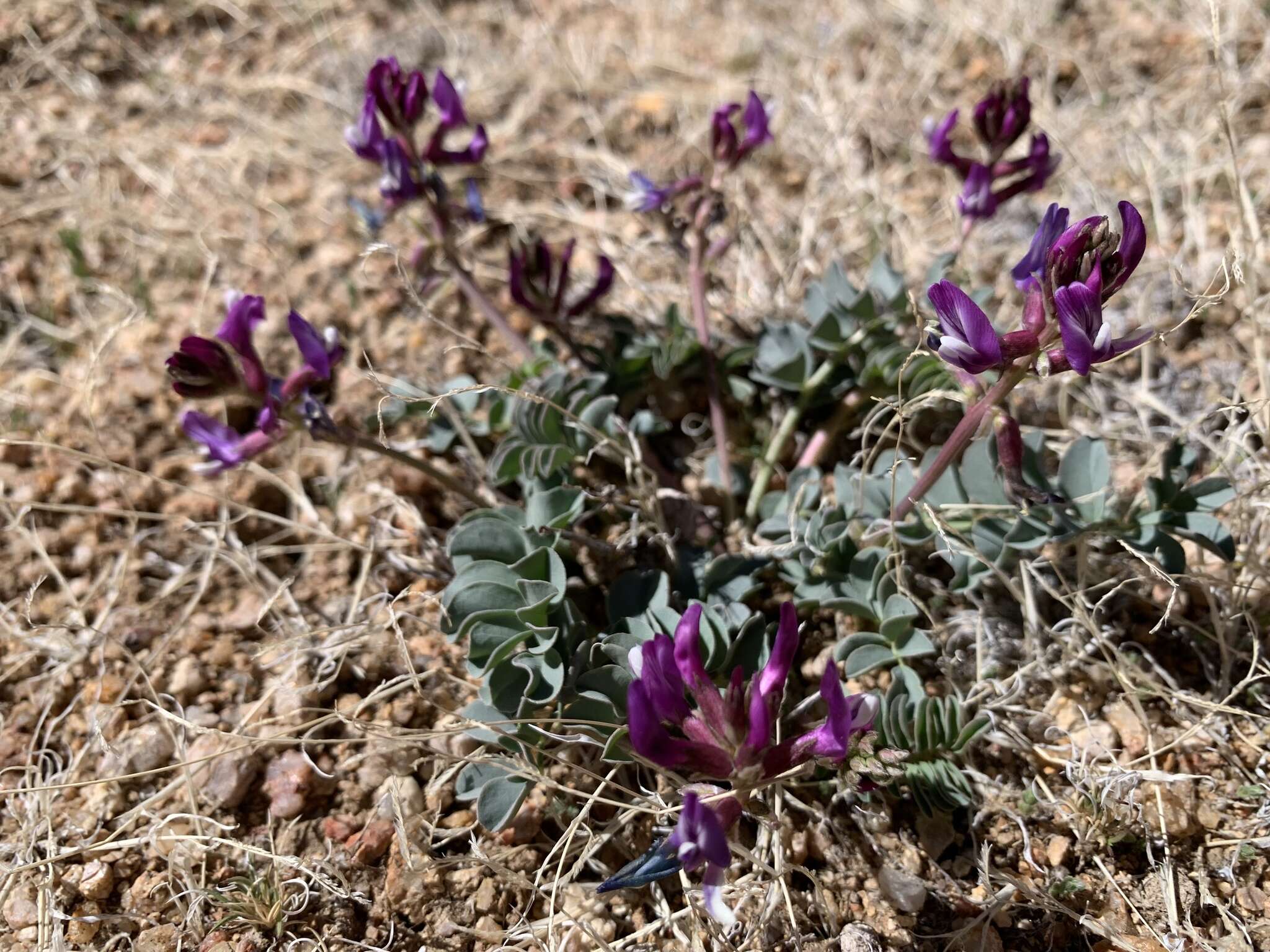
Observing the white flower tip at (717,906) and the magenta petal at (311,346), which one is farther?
the magenta petal at (311,346)

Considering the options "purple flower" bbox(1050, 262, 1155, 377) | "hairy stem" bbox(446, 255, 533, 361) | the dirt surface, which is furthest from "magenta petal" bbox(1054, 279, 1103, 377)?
"hairy stem" bbox(446, 255, 533, 361)

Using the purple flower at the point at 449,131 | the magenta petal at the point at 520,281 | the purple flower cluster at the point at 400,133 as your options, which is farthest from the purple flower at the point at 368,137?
the magenta petal at the point at 520,281

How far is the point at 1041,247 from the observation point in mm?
1902

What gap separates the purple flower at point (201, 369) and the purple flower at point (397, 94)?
2.56 ft

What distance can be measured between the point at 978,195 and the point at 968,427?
3.32 ft

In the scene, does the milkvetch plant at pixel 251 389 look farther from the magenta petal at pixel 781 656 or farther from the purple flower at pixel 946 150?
the purple flower at pixel 946 150

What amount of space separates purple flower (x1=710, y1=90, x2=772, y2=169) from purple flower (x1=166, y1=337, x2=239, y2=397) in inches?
55.4

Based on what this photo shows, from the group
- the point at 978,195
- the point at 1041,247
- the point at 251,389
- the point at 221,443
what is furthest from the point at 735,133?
the point at 221,443

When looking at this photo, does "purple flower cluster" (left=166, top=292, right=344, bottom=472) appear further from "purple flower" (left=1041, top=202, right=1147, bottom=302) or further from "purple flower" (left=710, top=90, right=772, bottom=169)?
"purple flower" (left=1041, top=202, right=1147, bottom=302)

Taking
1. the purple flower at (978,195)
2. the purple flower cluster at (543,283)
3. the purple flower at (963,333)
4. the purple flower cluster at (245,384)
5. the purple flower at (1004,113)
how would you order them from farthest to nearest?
the purple flower cluster at (543,283) → the purple flower at (978,195) → the purple flower at (1004,113) → the purple flower cluster at (245,384) → the purple flower at (963,333)

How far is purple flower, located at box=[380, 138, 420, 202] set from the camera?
2.59m

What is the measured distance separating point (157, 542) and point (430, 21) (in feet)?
9.32

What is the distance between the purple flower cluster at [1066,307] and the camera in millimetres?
1694

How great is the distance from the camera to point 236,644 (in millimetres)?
2615
